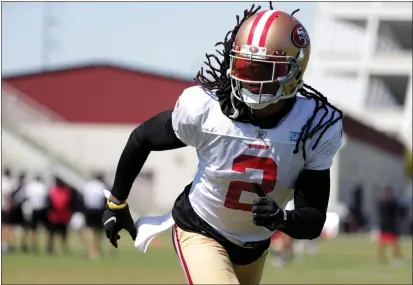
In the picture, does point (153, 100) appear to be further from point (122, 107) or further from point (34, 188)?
point (34, 188)

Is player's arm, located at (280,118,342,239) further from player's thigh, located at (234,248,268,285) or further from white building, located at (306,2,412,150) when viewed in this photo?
white building, located at (306,2,412,150)

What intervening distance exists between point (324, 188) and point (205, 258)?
682 millimetres

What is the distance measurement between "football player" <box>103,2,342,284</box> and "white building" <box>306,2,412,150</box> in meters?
49.6

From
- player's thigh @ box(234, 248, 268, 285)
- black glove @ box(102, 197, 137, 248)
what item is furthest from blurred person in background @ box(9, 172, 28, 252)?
player's thigh @ box(234, 248, 268, 285)

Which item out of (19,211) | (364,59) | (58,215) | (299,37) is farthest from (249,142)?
(364,59)

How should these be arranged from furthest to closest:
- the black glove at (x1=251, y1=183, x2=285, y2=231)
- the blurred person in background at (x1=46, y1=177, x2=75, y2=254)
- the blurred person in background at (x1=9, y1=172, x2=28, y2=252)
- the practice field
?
the blurred person in background at (x1=9, y1=172, x2=28, y2=252)
the blurred person in background at (x1=46, y1=177, x2=75, y2=254)
the practice field
the black glove at (x1=251, y1=183, x2=285, y2=231)

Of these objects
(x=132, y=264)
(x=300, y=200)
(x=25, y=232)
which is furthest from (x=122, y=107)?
(x=300, y=200)

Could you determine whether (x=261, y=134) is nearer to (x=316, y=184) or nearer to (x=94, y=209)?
(x=316, y=184)

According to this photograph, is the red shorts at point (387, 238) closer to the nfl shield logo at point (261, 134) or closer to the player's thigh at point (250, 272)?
the player's thigh at point (250, 272)

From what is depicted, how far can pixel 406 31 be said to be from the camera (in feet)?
189

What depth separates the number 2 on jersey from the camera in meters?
5.43

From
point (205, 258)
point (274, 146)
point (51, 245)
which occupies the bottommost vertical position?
point (51, 245)

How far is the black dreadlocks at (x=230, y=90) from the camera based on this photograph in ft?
17.9

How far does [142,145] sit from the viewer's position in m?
5.75
